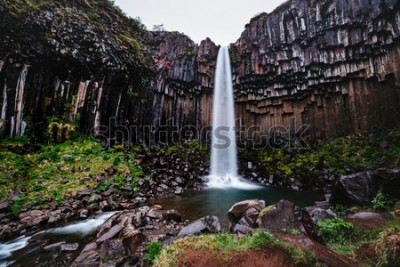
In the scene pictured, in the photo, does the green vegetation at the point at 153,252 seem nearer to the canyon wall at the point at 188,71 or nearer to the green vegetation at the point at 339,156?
the canyon wall at the point at 188,71

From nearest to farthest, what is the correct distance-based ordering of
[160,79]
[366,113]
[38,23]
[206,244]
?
1. [206,244]
2. [38,23]
3. [366,113]
4. [160,79]

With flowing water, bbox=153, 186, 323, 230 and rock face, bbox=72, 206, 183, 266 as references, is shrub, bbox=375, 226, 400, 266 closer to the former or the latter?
flowing water, bbox=153, 186, 323, 230

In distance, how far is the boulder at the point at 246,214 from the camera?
20.4ft

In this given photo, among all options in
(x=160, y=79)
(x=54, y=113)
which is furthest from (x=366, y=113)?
(x=54, y=113)

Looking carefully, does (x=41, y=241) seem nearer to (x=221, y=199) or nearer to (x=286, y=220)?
(x=286, y=220)

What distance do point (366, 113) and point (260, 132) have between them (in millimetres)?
9649

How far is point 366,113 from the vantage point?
57.2 ft

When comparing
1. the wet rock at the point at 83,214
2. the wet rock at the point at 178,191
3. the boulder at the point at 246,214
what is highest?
the boulder at the point at 246,214

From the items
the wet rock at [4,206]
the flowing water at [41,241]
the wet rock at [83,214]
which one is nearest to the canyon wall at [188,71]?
the wet rock at [4,206]

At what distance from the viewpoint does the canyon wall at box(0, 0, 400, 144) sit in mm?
13845

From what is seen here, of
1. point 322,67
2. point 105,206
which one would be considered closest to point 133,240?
point 105,206

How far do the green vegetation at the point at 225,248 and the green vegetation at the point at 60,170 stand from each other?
28.3 feet

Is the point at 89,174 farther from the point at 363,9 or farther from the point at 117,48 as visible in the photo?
the point at 363,9

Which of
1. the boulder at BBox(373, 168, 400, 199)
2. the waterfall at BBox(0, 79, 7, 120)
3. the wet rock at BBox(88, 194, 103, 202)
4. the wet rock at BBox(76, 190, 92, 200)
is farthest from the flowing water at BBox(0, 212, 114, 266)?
the boulder at BBox(373, 168, 400, 199)
